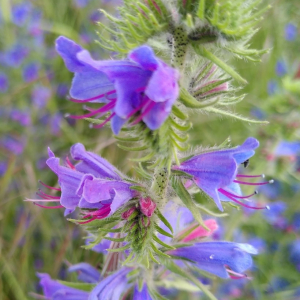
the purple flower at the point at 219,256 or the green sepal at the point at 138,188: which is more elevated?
the green sepal at the point at 138,188

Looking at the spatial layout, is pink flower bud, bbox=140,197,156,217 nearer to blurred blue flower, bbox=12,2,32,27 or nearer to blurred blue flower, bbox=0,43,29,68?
blurred blue flower, bbox=0,43,29,68

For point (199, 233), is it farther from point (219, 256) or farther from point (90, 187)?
point (90, 187)

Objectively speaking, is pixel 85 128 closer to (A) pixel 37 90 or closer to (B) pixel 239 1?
(A) pixel 37 90

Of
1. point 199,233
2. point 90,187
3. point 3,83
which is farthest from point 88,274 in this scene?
point 3,83

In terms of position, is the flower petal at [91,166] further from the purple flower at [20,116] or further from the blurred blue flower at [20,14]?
the blurred blue flower at [20,14]

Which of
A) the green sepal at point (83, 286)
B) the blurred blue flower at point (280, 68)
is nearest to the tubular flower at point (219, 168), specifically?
the green sepal at point (83, 286)
